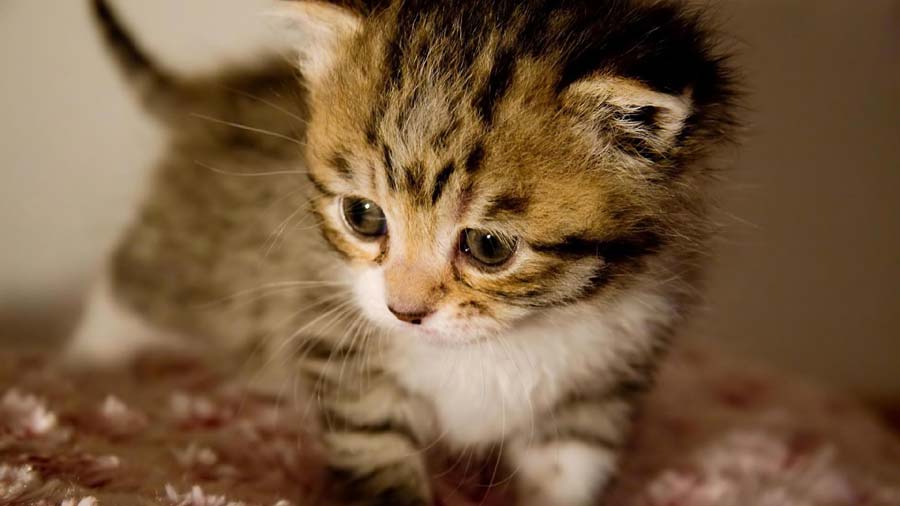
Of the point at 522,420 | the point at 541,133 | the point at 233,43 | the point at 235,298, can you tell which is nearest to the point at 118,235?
the point at 235,298

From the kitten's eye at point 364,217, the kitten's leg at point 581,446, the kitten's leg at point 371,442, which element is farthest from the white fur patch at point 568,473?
the kitten's eye at point 364,217

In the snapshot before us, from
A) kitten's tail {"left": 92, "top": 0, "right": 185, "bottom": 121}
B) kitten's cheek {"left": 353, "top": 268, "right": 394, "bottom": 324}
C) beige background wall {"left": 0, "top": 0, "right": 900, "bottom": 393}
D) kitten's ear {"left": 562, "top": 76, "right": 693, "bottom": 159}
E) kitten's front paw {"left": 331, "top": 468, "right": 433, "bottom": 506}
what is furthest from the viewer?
beige background wall {"left": 0, "top": 0, "right": 900, "bottom": 393}

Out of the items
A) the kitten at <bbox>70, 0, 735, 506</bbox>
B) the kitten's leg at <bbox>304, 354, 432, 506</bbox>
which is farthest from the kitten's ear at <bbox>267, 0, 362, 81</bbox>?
the kitten's leg at <bbox>304, 354, 432, 506</bbox>

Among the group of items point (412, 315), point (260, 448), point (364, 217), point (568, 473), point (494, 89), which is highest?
point (494, 89)

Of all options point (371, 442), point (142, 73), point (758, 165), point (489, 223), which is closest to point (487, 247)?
point (489, 223)

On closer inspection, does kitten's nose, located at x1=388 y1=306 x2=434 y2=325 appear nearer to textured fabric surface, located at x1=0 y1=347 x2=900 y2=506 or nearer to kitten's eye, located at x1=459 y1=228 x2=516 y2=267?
kitten's eye, located at x1=459 y1=228 x2=516 y2=267

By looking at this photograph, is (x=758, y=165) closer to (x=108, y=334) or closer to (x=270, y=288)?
(x=270, y=288)

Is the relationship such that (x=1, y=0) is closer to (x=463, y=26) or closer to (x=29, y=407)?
(x=29, y=407)
